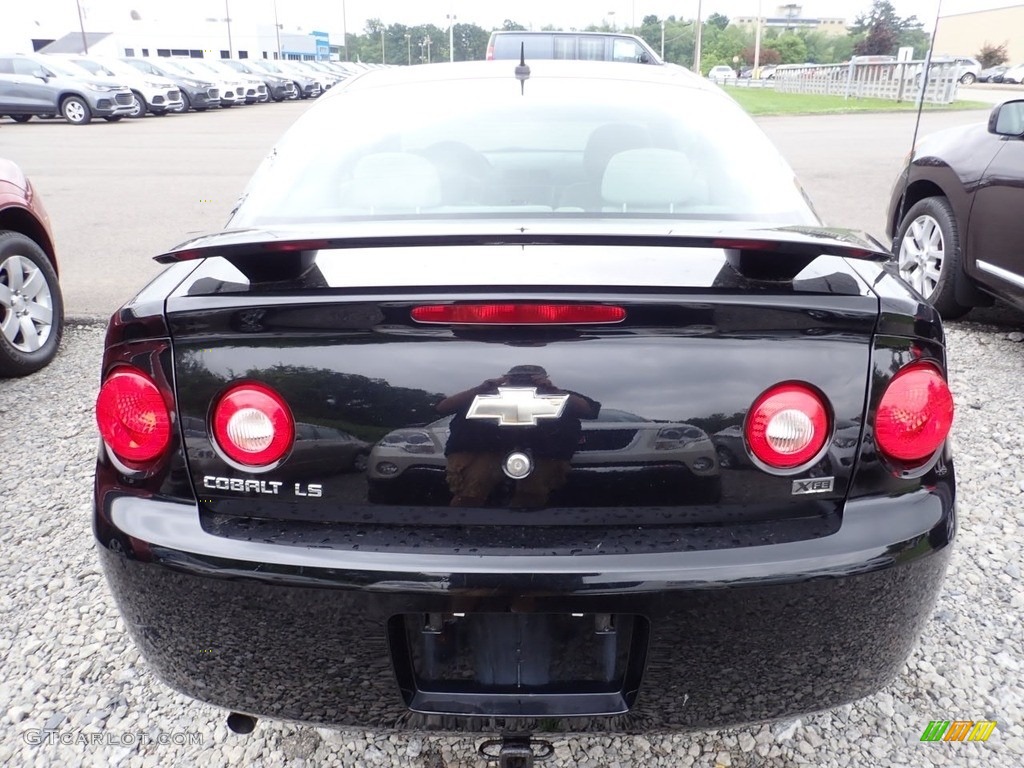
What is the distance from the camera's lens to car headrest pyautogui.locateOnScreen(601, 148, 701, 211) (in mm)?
2221

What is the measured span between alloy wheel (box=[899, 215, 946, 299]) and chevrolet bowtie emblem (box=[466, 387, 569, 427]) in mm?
4446

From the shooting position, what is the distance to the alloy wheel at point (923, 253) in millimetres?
5176

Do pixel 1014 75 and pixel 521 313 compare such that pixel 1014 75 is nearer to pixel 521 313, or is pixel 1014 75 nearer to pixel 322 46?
pixel 521 313

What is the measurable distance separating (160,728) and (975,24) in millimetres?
84727

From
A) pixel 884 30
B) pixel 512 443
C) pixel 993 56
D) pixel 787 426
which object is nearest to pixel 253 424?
pixel 512 443

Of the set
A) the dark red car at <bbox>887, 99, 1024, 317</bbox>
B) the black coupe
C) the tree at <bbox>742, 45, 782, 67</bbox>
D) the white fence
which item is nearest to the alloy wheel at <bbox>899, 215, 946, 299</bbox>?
the dark red car at <bbox>887, 99, 1024, 317</bbox>

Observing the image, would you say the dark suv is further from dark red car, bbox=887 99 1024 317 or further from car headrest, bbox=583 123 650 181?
car headrest, bbox=583 123 650 181

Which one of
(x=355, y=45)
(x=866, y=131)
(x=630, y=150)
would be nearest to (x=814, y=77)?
(x=866, y=131)

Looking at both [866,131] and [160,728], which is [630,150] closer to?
[160,728]

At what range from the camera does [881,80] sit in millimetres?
31453

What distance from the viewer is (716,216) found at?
2.12 m

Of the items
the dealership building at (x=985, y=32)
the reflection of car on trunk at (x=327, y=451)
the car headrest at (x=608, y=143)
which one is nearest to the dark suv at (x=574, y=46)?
the car headrest at (x=608, y=143)

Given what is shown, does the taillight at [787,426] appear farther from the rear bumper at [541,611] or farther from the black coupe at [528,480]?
the rear bumper at [541,611]

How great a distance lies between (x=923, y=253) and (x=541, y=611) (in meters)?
4.82
